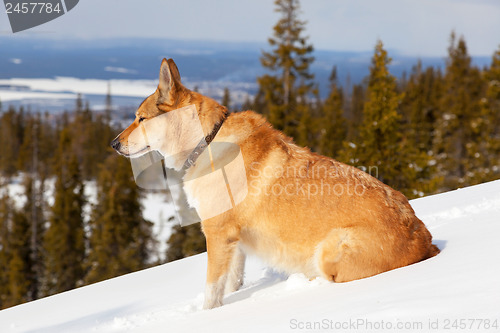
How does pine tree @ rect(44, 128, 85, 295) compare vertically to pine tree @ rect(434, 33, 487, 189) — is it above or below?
below

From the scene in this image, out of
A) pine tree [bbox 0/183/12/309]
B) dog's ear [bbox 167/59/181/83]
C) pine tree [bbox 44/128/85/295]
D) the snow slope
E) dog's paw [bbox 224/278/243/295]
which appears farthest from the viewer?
pine tree [bbox 44/128/85/295]

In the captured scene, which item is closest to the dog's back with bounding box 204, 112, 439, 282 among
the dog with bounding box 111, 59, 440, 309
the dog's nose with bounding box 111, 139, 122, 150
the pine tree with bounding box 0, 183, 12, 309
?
the dog with bounding box 111, 59, 440, 309

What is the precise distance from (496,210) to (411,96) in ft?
232

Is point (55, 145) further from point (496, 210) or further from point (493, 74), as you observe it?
point (496, 210)

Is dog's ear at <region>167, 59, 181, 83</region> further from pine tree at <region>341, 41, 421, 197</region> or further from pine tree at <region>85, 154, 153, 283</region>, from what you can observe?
pine tree at <region>85, 154, 153, 283</region>

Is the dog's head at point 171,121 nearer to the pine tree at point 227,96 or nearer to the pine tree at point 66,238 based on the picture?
the pine tree at point 66,238

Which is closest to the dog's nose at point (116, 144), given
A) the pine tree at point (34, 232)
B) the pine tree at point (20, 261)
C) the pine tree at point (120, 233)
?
the pine tree at point (120, 233)

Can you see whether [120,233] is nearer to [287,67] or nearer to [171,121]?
[287,67]

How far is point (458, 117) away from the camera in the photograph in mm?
64188

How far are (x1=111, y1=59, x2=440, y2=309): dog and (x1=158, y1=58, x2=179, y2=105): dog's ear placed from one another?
0.04 ft

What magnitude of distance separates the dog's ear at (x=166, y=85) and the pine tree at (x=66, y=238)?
5502cm

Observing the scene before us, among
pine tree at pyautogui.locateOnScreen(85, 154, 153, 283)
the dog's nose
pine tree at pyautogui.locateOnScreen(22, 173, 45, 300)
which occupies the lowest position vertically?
pine tree at pyautogui.locateOnScreen(22, 173, 45, 300)

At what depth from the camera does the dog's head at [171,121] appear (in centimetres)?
620

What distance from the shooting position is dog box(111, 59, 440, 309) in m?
5.32
